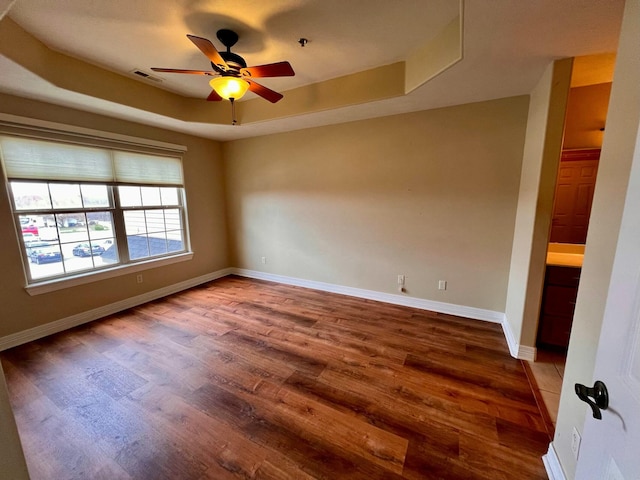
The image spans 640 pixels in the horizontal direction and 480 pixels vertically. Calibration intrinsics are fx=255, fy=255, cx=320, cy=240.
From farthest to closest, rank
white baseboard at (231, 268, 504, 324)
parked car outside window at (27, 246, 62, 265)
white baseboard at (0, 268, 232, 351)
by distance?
white baseboard at (231, 268, 504, 324), parked car outside window at (27, 246, 62, 265), white baseboard at (0, 268, 232, 351)

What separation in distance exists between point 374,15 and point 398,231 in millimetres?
2233

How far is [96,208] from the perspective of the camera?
10.3 ft

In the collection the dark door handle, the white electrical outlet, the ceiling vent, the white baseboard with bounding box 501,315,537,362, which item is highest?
the ceiling vent

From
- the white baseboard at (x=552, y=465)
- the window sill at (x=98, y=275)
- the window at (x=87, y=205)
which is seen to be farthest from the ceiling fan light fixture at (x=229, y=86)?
the white baseboard at (x=552, y=465)

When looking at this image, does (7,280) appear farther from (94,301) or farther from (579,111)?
(579,111)

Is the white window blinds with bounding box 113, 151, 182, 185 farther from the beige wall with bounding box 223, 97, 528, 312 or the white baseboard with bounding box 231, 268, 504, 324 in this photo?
the white baseboard with bounding box 231, 268, 504, 324

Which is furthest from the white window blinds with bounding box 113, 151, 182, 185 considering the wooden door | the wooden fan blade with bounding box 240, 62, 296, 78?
the wooden door

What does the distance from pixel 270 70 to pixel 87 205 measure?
281 centimetres

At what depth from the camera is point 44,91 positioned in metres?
2.39

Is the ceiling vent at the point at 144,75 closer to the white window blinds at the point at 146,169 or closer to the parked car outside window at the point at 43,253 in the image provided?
the white window blinds at the point at 146,169

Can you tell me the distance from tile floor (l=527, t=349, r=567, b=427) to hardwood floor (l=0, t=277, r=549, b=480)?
0.10 meters

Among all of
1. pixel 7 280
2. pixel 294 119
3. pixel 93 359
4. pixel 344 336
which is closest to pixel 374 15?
pixel 294 119

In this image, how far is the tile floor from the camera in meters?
1.80

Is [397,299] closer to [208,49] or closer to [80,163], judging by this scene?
[208,49]
